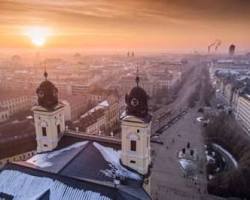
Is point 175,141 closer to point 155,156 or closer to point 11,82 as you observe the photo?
point 155,156

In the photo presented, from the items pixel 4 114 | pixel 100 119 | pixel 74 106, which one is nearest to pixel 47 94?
pixel 100 119

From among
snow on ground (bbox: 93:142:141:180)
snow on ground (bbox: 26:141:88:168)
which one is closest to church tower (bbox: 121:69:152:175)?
snow on ground (bbox: 93:142:141:180)

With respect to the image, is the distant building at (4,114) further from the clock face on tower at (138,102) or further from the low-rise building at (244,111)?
the low-rise building at (244,111)

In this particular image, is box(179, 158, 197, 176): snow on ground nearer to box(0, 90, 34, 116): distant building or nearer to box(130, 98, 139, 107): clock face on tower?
box(130, 98, 139, 107): clock face on tower

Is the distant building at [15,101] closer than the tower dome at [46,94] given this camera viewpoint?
No

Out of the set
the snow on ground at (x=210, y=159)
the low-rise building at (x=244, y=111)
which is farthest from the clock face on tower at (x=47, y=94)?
the low-rise building at (x=244, y=111)

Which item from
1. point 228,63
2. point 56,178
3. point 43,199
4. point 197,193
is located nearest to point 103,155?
point 56,178

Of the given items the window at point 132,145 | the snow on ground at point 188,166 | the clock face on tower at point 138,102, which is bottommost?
the snow on ground at point 188,166
